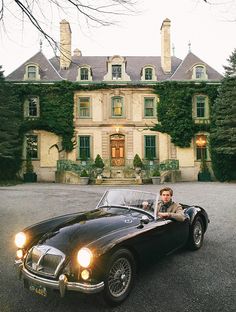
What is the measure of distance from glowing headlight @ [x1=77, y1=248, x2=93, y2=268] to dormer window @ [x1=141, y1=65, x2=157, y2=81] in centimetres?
2193

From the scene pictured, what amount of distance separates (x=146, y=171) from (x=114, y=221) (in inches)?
655

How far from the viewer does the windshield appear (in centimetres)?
456

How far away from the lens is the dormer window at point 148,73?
2337 cm

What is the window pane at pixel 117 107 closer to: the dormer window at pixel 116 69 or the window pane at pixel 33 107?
the dormer window at pixel 116 69

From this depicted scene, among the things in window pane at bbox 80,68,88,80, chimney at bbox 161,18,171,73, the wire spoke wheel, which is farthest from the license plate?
chimney at bbox 161,18,171,73

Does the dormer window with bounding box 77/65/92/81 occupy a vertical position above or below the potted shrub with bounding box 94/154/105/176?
above

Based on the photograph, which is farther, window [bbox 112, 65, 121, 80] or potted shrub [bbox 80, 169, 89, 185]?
window [bbox 112, 65, 121, 80]

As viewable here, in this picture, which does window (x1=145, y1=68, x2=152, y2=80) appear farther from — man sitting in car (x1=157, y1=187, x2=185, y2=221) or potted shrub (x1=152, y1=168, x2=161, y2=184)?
man sitting in car (x1=157, y1=187, x2=185, y2=221)

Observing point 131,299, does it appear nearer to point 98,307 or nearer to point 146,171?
point 98,307

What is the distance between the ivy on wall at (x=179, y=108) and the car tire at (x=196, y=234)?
56.8 feet

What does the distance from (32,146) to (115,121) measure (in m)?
7.70

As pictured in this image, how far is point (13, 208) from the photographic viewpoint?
944 cm

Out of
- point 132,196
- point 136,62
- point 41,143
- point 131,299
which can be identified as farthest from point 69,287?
point 136,62

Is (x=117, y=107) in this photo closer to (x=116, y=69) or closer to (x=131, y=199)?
(x=116, y=69)
